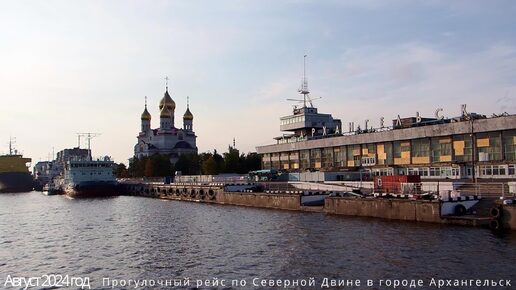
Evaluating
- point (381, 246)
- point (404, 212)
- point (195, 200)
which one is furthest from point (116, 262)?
point (195, 200)

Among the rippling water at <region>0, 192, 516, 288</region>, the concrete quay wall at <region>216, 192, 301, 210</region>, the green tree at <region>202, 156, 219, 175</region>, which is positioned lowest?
the rippling water at <region>0, 192, 516, 288</region>

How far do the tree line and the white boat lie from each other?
2769cm

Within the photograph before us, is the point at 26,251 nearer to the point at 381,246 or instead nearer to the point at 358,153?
the point at 381,246

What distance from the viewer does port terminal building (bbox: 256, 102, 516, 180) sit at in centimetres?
7394

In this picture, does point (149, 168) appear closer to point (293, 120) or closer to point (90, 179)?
point (90, 179)

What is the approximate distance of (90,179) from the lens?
144250 millimetres

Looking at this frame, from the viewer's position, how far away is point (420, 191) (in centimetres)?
5684

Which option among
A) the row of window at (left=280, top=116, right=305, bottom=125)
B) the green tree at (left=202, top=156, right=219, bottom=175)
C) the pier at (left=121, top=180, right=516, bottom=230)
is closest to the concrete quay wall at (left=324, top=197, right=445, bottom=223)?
the pier at (left=121, top=180, right=516, bottom=230)

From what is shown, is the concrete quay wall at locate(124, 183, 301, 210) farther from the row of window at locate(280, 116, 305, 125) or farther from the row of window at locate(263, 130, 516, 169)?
the row of window at locate(280, 116, 305, 125)

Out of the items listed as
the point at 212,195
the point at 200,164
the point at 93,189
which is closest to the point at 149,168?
the point at 200,164

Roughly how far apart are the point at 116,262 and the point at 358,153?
236 feet

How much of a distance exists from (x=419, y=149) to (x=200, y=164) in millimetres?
97150

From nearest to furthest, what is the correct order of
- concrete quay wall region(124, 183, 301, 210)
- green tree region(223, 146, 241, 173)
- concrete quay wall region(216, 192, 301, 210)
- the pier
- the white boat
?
the pier
concrete quay wall region(216, 192, 301, 210)
concrete quay wall region(124, 183, 301, 210)
the white boat
green tree region(223, 146, 241, 173)

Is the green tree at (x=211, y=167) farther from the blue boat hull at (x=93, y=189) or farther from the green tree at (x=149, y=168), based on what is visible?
the green tree at (x=149, y=168)
